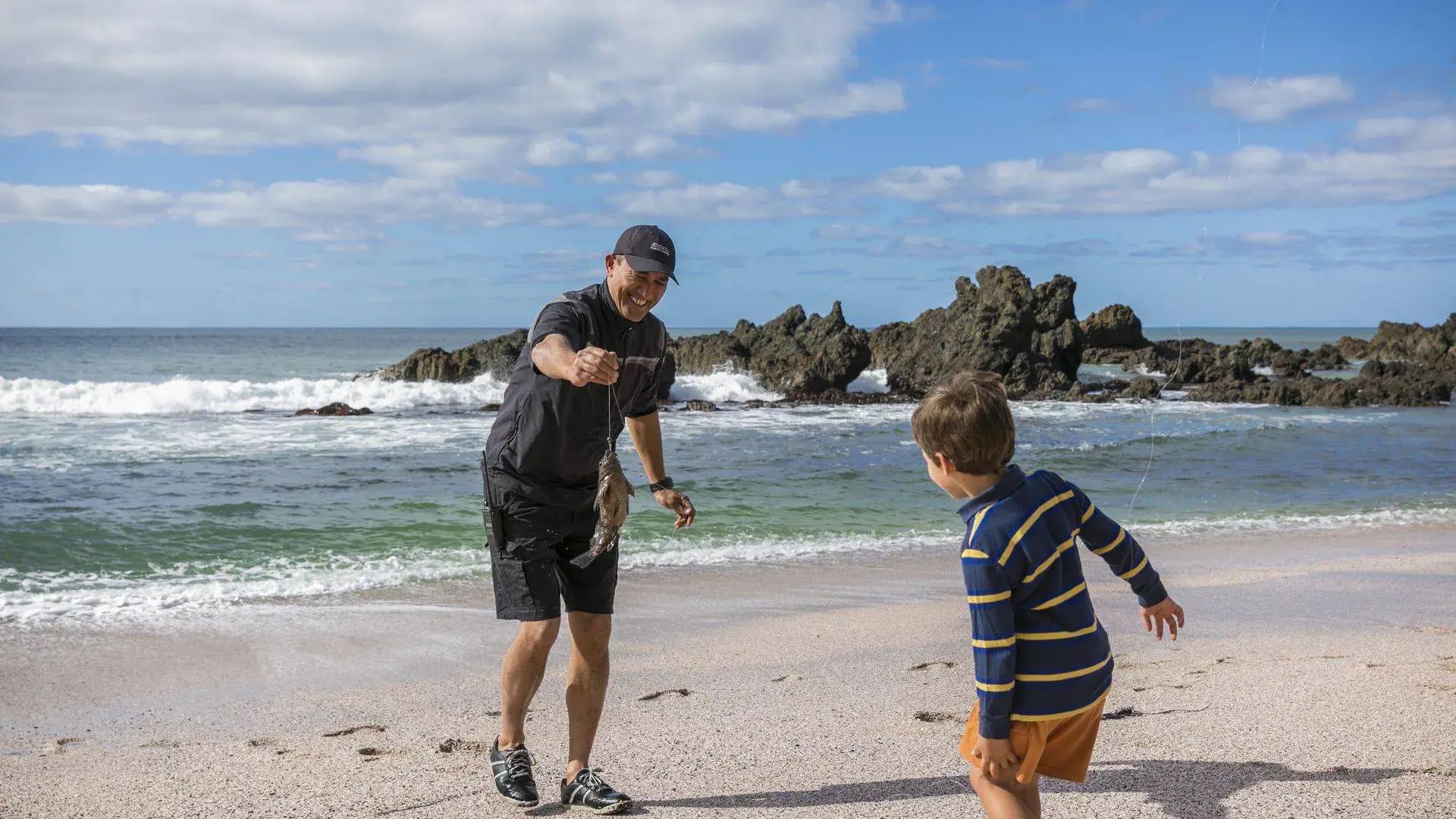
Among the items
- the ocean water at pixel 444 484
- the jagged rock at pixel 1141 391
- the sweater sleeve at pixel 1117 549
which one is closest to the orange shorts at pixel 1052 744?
the sweater sleeve at pixel 1117 549

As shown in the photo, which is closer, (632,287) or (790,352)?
(632,287)

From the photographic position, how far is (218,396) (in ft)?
86.9

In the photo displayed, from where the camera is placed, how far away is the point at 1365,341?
58750 millimetres

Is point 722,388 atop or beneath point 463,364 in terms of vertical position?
beneath

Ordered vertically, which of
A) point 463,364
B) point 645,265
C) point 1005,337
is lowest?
point 463,364

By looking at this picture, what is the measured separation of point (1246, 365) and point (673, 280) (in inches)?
1380

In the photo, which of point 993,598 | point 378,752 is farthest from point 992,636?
point 378,752

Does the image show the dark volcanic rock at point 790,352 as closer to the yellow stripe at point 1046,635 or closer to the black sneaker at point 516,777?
the black sneaker at point 516,777

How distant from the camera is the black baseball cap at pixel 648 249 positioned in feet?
11.9

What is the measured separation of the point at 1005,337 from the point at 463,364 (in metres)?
15.9

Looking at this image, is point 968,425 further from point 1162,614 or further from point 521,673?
point 521,673

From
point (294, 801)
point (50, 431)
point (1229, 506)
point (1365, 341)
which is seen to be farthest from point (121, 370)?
point (1365, 341)

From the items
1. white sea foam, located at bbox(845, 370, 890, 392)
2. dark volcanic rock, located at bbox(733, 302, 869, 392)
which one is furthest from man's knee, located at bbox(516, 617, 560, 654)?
white sea foam, located at bbox(845, 370, 890, 392)

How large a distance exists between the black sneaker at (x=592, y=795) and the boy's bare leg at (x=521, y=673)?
0.23 metres
